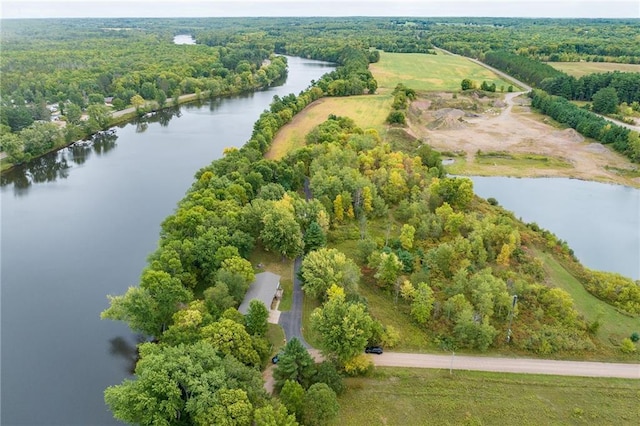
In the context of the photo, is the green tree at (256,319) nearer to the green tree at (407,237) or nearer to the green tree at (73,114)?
the green tree at (407,237)

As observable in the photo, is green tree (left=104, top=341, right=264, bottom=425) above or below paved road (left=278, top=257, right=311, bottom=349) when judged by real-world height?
above

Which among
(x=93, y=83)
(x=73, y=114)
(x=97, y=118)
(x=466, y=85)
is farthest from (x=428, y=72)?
(x=73, y=114)

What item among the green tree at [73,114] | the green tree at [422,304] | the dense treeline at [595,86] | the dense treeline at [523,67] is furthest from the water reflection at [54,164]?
the dense treeline at [523,67]

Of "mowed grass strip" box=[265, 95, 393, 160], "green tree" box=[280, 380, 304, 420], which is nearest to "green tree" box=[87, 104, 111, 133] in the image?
"mowed grass strip" box=[265, 95, 393, 160]

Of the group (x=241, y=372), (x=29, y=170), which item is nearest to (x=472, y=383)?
(x=241, y=372)

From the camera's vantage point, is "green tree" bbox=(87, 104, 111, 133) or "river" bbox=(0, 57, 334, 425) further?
"green tree" bbox=(87, 104, 111, 133)

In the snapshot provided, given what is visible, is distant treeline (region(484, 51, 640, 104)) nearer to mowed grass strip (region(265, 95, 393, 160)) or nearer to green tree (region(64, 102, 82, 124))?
mowed grass strip (region(265, 95, 393, 160))

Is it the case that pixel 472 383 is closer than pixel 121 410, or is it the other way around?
pixel 121 410

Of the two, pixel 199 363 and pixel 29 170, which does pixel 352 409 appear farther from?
pixel 29 170
